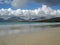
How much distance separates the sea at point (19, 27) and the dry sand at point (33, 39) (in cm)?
9

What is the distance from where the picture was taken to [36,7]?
5.64 ft

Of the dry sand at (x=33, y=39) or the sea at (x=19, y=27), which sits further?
the sea at (x=19, y=27)

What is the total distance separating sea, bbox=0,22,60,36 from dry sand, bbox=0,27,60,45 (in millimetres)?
90

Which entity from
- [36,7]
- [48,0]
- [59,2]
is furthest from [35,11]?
[59,2]

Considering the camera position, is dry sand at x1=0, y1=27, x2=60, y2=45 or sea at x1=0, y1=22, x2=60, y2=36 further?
sea at x1=0, y1=22, x2=60, y2=36

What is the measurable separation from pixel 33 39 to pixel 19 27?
32 cm

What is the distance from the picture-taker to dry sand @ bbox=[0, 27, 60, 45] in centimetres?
146

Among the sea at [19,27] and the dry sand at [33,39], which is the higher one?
the sea at [19,27]

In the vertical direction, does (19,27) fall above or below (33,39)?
above

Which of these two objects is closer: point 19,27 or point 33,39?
point 33,39

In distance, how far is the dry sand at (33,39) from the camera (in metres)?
1.46

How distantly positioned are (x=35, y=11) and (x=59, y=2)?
14.4 inches

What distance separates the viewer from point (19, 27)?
1.77 metres

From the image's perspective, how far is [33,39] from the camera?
5.06ft
